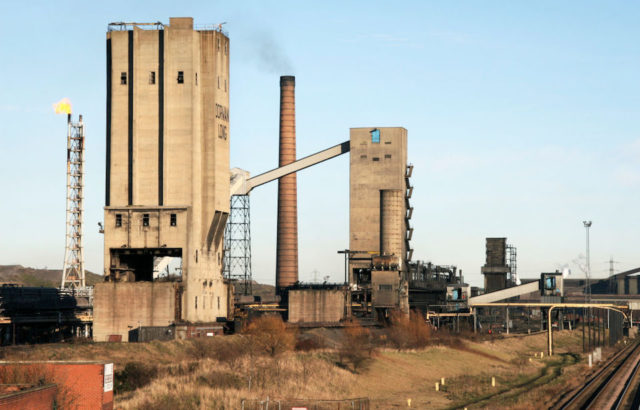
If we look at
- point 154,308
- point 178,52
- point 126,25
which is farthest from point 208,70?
point 154,308

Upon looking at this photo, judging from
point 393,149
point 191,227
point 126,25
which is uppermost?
point 126,25

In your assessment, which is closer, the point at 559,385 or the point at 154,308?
the point at 559,385

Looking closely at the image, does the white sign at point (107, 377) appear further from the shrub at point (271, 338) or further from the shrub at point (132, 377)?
the shrub at point (271, 338)

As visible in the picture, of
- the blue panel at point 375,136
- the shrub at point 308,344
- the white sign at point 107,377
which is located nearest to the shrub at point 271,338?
the shrub at point 308,344

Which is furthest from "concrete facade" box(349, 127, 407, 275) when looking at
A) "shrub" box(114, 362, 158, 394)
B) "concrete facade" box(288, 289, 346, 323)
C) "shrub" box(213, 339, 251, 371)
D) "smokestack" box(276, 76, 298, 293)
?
"shrub" box(114, 362, 158, 394)

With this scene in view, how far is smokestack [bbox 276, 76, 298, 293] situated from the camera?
133375 mm

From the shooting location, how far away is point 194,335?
273ft

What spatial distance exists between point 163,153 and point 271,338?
22.8 metres

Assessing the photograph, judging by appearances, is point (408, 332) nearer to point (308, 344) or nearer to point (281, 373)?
point (308, 344)

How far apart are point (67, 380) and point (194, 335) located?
4443 cm

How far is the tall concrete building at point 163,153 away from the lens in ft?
281

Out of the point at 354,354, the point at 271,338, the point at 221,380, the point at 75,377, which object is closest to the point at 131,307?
the point at 271,338

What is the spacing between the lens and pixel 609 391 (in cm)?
5825

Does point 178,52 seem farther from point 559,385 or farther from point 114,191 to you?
point 559,385
